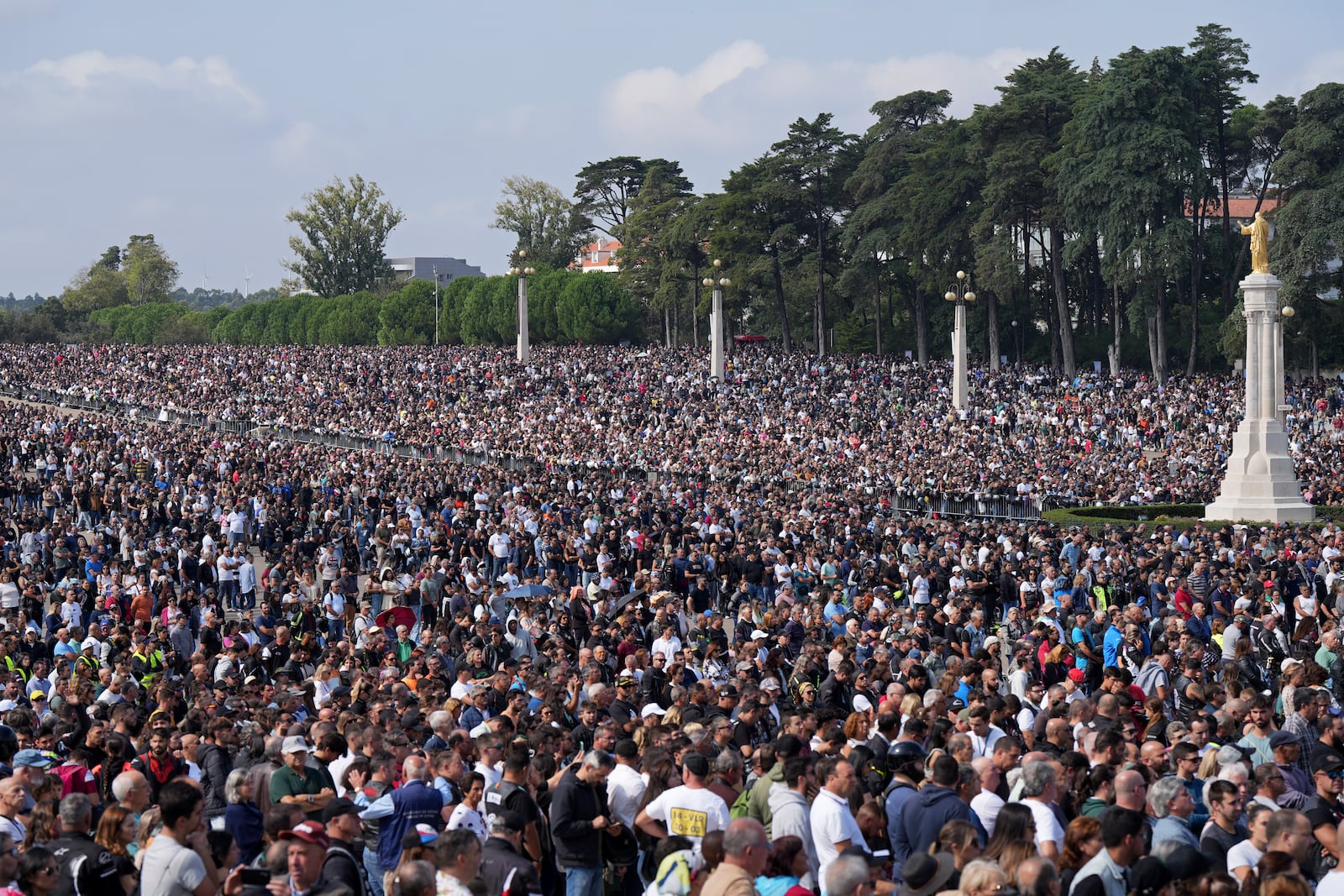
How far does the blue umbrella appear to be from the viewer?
17719mm

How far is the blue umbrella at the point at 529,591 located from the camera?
17719mm

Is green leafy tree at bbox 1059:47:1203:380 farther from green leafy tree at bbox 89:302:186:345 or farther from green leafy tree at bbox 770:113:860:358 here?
green leafy tree at bbox 89:302:186:345

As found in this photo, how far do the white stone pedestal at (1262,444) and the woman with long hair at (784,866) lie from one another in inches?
1028

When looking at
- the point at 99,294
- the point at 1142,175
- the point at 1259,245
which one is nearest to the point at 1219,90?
the point at 1142,175

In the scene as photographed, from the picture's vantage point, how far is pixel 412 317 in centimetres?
8912

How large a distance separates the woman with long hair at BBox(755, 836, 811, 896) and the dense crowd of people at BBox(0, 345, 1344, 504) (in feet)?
86.9

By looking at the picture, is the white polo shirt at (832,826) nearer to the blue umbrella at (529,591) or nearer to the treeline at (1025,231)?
the blue umbrella at (529,591)

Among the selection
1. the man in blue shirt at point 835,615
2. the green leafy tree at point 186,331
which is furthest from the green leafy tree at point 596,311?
the man in blue shirt at point 835,615

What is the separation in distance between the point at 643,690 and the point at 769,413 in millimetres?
32844

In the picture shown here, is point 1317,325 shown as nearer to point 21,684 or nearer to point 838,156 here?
point 838,156

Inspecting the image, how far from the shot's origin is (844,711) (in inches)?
449

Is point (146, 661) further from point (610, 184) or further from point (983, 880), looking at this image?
point (610, 184)

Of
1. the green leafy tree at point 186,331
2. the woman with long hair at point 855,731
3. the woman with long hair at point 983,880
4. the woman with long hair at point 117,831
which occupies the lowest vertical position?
the woman with long hair at point 855,731

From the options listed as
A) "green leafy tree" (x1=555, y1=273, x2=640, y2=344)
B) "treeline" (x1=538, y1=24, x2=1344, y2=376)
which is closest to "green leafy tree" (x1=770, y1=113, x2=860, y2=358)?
"treeline" (x1=538, y1=24, x2=1344, y2=376)
